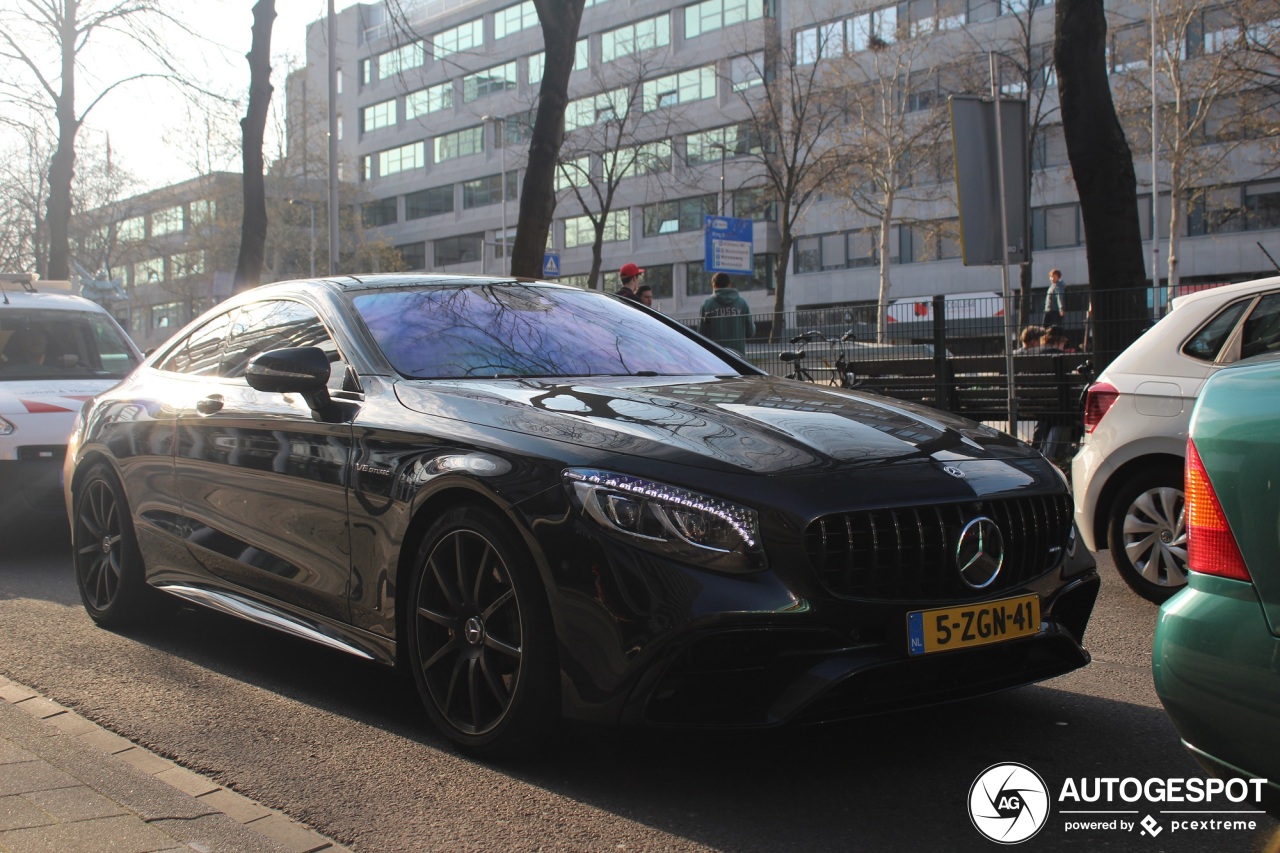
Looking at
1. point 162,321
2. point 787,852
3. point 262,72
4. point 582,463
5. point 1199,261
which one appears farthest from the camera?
point 162,321

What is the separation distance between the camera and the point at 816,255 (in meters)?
59.9

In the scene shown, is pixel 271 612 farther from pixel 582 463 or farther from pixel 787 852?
pixel 787 852

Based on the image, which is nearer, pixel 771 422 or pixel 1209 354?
pixel 771 422

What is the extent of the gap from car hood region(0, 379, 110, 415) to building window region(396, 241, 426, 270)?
231ft

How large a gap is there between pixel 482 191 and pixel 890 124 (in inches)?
1326

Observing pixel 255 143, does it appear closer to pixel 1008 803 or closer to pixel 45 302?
pixel 45 302

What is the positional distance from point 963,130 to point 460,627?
26.1 ft

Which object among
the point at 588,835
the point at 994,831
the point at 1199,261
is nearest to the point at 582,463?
the point at 588,835

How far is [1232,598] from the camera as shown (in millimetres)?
2609

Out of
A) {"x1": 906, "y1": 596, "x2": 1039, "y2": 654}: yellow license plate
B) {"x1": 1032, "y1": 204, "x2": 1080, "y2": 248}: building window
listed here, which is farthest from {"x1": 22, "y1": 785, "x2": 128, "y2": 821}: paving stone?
{"x1": 1032, "y1": 204, "x2": 1080, "y2": 248}: building window

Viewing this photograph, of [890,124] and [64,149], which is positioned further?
[890,124]

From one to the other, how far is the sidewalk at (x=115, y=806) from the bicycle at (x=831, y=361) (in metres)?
9.65

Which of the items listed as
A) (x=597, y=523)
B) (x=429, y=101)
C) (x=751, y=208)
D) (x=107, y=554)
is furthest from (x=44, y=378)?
(x=429, y=101)

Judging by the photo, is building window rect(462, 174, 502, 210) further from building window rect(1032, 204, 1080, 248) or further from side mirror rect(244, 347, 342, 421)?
side mirror rect(244, 347, 342, 421)
